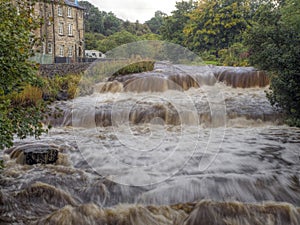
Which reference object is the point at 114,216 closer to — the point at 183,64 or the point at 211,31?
the point at 183,64

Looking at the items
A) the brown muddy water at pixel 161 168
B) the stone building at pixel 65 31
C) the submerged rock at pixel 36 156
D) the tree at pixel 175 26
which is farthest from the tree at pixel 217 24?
the submerged rock at pixel 36 156

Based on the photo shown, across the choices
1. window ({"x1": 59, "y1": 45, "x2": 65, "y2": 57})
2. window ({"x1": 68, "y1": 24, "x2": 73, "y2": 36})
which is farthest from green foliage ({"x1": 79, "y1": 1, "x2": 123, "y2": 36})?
→ window ({"x1": 59, "y1": 45, "x2": 65, "y2": 57})

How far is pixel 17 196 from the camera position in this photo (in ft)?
15.2

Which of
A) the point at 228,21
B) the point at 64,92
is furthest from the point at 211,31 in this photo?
the point at 64,92

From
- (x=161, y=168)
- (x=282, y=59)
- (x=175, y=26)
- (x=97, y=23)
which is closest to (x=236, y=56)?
(x=175, y=26)

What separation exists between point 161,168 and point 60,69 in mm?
12927

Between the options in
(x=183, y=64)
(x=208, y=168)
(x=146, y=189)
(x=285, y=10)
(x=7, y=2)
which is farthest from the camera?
(x=285, y=10)

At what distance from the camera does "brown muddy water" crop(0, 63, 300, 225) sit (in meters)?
4.26

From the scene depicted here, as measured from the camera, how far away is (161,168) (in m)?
5.99

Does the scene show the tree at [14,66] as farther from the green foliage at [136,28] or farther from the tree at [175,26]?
the green foliage at [136,28]

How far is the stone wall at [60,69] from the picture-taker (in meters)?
16.6

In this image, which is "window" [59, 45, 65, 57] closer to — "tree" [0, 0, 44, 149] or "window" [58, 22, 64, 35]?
"window" [58, 22, 64, 35]

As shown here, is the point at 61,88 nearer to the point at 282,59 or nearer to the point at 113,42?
the point at 282,59

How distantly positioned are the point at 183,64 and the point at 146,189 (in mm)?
9073
